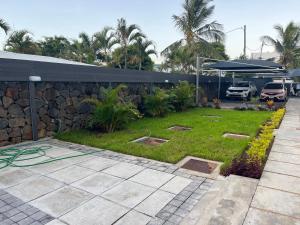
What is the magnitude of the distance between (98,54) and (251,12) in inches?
561

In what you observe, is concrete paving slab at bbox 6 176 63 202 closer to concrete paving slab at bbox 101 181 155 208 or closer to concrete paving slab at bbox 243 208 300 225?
concrete paving slab at bbox 101 181 155 208

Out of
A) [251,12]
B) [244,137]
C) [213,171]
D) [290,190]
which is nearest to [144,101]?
[244,137]

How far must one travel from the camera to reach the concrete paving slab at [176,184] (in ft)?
11.9

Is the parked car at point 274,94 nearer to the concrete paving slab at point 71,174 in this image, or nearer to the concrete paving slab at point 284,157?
the concrete paving slab at point 284,157

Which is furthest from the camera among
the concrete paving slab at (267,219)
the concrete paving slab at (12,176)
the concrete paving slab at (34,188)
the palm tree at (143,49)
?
the palm tree at (143,49)

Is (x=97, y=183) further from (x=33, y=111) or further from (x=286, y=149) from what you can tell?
(x=286, y=149)

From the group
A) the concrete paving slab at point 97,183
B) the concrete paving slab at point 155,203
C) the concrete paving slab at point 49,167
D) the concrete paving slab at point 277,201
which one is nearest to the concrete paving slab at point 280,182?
the concrete paving slab at point 277,201

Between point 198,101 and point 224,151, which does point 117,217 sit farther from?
point 198,101

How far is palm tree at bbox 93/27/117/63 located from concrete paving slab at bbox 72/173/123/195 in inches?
744

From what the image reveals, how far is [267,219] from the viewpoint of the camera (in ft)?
8.69

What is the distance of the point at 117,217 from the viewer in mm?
2887

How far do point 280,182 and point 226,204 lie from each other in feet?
4.19

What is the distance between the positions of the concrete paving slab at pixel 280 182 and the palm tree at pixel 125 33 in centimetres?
1845

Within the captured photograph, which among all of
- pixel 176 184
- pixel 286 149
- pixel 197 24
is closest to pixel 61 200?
pixel 176 184
